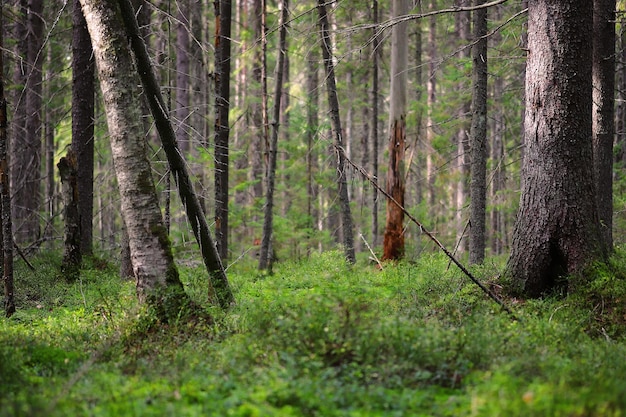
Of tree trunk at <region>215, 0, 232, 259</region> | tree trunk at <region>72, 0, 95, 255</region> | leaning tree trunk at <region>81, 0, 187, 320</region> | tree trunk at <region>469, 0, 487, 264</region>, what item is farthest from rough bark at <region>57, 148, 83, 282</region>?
tree trunk at <region>469, 0, 487, 264</region>

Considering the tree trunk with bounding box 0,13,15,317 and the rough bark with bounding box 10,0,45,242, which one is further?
the rough bark with bounding box 10,0,45,242

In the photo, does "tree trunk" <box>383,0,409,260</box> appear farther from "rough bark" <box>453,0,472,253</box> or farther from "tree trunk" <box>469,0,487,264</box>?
"rough bark" <box>453,0,472,253</box>

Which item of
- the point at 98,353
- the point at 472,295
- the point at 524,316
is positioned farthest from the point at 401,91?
the point at 98,353

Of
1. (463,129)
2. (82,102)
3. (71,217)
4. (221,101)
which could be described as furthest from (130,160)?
(463,129)

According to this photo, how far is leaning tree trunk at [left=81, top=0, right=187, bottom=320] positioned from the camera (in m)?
6.65

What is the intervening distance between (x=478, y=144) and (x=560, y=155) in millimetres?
4585

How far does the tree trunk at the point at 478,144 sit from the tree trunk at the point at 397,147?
74.1 inches

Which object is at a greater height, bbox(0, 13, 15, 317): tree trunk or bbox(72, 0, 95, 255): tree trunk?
bbox(72, 0, 95, 255): tree trunk

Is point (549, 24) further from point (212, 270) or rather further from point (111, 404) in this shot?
point (111, 404)

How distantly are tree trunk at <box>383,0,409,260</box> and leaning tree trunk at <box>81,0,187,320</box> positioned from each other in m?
7.47

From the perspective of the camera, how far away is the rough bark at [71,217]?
1166cm

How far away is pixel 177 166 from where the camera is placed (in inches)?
293

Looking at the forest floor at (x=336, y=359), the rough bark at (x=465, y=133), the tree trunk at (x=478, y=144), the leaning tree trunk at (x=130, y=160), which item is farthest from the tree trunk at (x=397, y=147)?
the leaning tree trunk at (x=130, y=160)

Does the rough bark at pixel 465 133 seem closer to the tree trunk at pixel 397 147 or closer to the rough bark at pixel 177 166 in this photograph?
the tree trunk at pixel 397 147
